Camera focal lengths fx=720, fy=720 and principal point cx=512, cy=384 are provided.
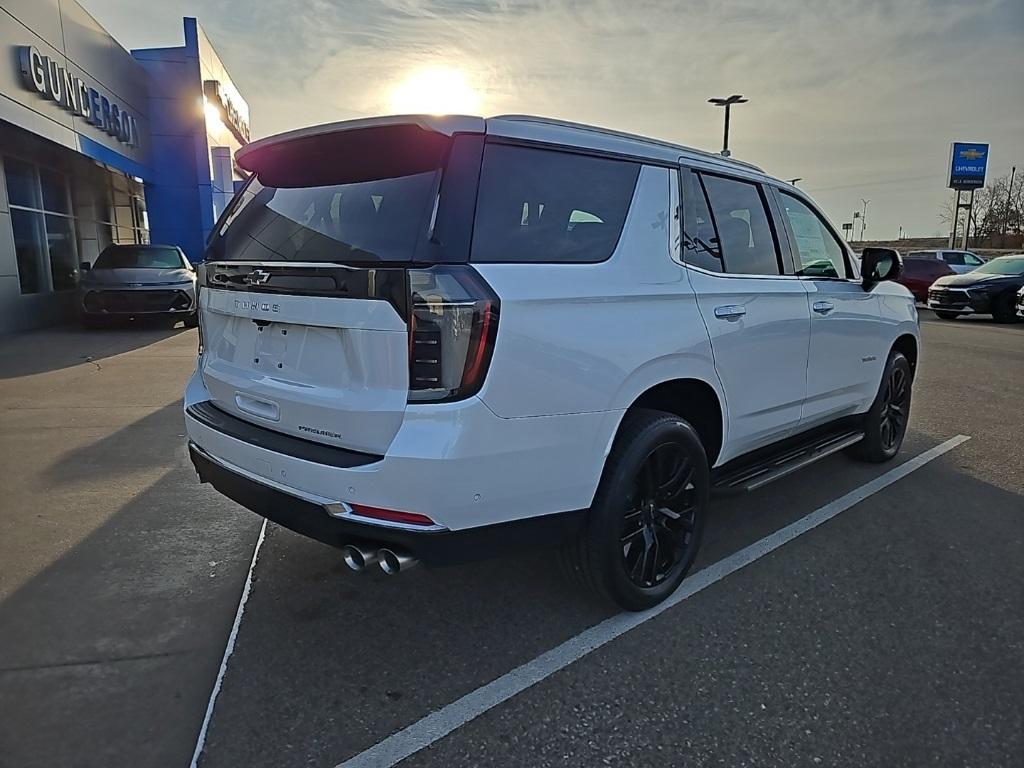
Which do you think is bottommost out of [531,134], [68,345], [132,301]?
[68,345]

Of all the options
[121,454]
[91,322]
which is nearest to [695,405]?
[121,454]

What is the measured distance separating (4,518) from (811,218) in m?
5.05

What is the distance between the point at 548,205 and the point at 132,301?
40.2 ft

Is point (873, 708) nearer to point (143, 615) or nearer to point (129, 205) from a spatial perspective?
point (143, 615)

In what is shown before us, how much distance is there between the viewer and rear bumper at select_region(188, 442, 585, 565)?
7.84 feet

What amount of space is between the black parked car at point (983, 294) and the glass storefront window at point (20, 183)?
20.2 meters

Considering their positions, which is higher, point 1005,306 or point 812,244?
point 812,244

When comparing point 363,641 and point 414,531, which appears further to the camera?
point 363,641

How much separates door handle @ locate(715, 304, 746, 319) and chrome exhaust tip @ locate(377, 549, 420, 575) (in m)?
1.76

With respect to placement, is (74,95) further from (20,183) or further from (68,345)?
(68,345)

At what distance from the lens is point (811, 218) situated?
4.43 m

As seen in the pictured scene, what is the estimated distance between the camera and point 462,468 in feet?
7.61

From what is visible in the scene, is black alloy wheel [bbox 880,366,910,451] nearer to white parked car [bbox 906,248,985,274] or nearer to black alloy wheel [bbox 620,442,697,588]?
black alloy wheel [bbox 620,442,697,588]

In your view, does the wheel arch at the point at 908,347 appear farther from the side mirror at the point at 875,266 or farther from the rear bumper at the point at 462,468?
the rear bumper at the point at 462,468
